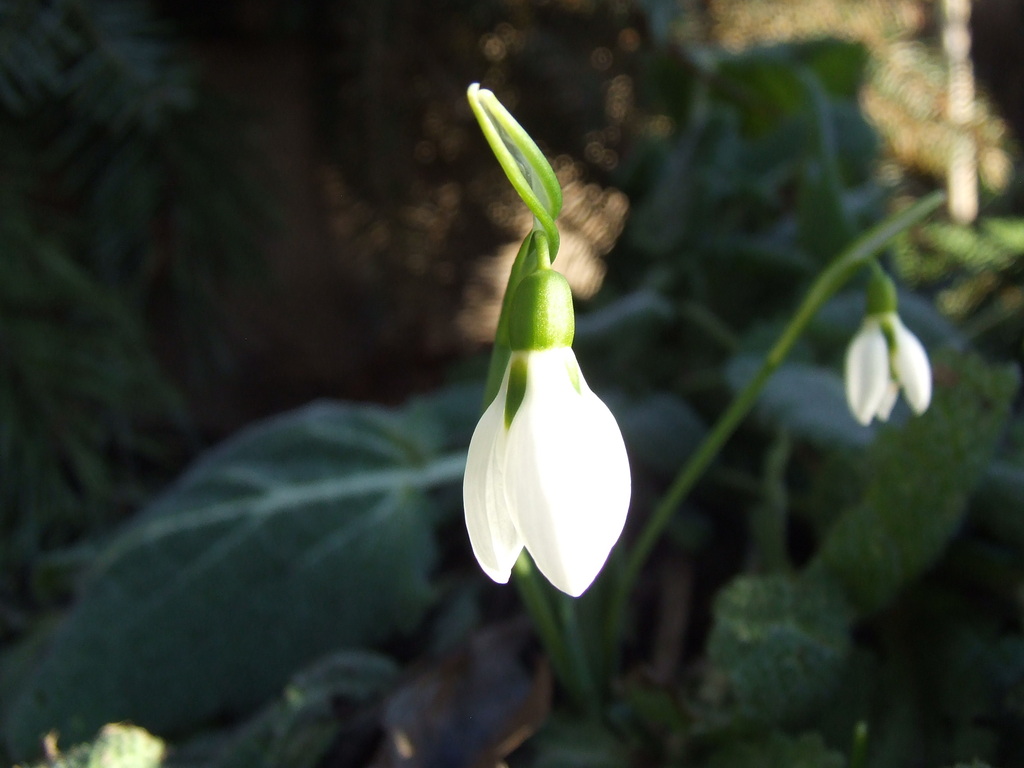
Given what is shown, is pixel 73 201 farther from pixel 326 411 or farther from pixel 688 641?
pixel 688 641

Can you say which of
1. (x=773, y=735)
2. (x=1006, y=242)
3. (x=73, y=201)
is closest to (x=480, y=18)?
(x=73, y=201)

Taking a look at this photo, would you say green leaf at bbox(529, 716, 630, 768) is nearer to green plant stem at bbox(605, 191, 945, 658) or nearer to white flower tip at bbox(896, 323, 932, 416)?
green plant stem at bbox(605, 191, 945, 658)

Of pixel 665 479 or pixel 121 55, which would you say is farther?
pixel 665 479

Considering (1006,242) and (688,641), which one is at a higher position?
(1006,242)

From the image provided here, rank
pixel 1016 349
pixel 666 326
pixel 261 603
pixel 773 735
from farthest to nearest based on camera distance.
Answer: pixel 666 326, pixel 1016 349, pixel 261 603, pixel 773 735

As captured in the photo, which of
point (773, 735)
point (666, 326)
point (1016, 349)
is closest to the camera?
point (773, 735)

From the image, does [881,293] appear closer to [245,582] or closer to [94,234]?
[245,582]
